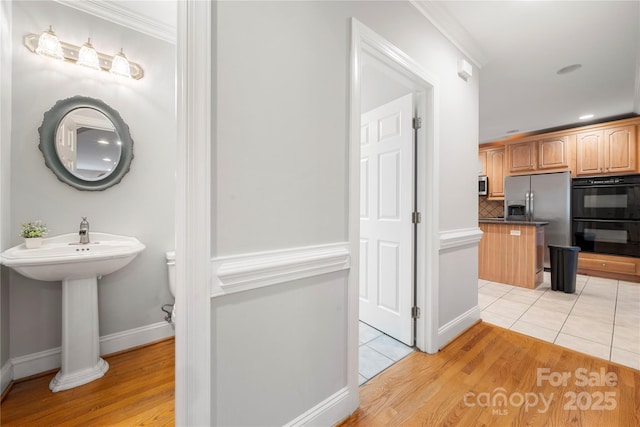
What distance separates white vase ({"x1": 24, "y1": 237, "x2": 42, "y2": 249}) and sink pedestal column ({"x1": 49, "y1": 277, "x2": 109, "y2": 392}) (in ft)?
0.93

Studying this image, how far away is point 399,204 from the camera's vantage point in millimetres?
2178

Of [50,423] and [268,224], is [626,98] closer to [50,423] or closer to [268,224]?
[268,224]

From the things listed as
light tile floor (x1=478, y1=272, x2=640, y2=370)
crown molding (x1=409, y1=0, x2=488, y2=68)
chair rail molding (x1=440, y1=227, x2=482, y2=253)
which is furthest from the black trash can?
crown molding (x1=409, y1=0, x2=488, y2=68)

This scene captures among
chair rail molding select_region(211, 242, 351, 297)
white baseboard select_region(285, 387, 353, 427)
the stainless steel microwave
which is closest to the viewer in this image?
chair rail molding select_region(211, 242, 351, 297)

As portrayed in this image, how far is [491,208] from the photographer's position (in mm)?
6047

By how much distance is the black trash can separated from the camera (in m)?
3.41

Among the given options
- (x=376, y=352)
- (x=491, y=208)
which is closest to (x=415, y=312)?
(x=376, y=352)

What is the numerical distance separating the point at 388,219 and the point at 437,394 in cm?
126

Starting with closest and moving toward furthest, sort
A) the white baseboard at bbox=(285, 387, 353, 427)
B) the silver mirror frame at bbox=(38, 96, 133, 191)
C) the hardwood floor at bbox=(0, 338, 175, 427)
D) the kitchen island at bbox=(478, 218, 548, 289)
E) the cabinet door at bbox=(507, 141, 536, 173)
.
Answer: the white baseboard at bbox=(285, 387, 353, 427) → the hardwood floor at bbox=(0, 338, 175, 427) → the silver mirror frame at bbox=(38, 96, 133, 191) → the kitchen island at bbox=(478, 218, 548, 289) → the cabinet door at bbox=(507, 141, 536, 173)

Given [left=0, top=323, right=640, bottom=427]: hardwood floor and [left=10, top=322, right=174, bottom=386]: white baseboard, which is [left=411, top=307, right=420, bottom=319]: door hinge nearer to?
[left=0, top=323, right=640, bottom=427]: hardwood floor

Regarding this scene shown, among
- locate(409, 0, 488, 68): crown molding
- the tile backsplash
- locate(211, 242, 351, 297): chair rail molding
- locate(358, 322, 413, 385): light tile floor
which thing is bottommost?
locate(358, 322, 413, 385): light tile floor

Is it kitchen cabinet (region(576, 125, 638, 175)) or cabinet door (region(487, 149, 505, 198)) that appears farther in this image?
cabinet door (region(487, 149, 505, 198))

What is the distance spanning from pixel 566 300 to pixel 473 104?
8.89 ft

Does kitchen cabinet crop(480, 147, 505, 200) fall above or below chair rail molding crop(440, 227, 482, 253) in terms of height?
above
